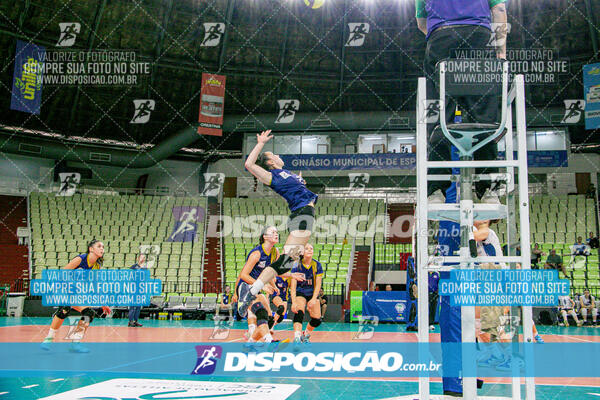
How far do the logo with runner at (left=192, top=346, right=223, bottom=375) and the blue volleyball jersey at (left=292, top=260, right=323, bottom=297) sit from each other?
3.92m

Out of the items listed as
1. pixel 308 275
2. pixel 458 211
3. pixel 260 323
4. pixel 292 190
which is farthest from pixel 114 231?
pixel 458 211

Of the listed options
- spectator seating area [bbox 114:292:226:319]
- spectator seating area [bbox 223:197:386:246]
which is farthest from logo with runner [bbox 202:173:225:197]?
spectator seating area [bbox 114:292:226:319]

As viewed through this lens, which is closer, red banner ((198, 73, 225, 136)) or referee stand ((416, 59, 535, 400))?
referee stand ((416, 59, 535, 400))

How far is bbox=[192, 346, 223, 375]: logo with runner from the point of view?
495cm

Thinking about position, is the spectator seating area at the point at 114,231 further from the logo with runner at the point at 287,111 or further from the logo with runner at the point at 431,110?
the logo with runner at the point at 431,110

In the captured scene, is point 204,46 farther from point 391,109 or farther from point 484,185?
point 484,185

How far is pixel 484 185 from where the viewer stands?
3.07 meters

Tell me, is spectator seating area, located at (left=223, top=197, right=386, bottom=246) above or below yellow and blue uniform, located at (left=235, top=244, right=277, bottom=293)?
above

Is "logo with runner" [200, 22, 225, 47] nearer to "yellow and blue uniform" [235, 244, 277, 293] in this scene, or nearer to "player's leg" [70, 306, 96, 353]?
"player's leg" [70, 306, 96, 353]

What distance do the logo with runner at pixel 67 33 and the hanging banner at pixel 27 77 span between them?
3.44 ft

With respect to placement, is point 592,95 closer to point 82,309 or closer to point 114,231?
point 114,231

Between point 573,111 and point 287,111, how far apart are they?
38.5ft

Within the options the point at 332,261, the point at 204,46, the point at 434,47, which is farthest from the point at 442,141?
the point at 204,46

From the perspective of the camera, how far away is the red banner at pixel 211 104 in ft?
65.1
